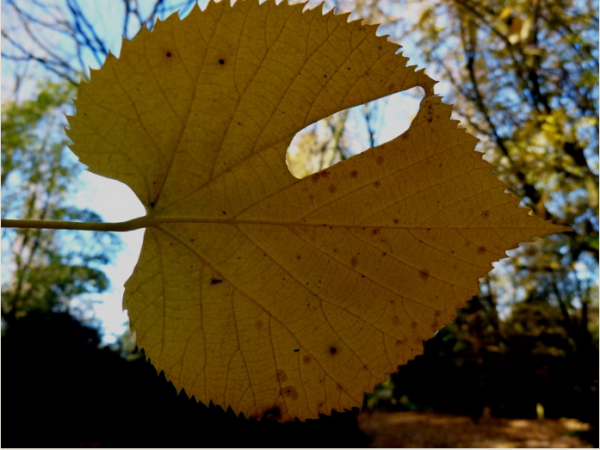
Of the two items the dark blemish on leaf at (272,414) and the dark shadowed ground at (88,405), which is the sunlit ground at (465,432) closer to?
the dark shadowed ground at (88,405)

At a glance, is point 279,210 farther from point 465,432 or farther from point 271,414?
point 465,432

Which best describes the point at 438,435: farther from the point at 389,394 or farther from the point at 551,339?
the point at 551,339

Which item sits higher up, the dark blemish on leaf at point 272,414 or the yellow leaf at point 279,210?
the yellow leaf at point 279,210

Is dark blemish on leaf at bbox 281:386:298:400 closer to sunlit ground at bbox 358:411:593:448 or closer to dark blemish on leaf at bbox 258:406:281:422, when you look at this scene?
dark blemish on leaf at bbox 258:406:281:422

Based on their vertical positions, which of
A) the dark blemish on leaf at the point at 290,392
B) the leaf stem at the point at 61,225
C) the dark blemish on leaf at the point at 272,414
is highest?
the leaf stem at the point at 61,225

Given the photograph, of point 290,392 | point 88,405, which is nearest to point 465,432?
point 88,405

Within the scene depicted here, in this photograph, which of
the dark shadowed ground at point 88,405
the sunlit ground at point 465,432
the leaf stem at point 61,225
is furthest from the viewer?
the sunlit ground at point 465,432

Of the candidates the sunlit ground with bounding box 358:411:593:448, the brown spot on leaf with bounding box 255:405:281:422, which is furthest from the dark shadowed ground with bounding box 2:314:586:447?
the brown spot on leaf with bounding box 255:405:281:422

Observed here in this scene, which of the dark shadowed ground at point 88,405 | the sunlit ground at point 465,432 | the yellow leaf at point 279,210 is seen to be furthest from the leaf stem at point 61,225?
the sunlit ground at point 465,432
